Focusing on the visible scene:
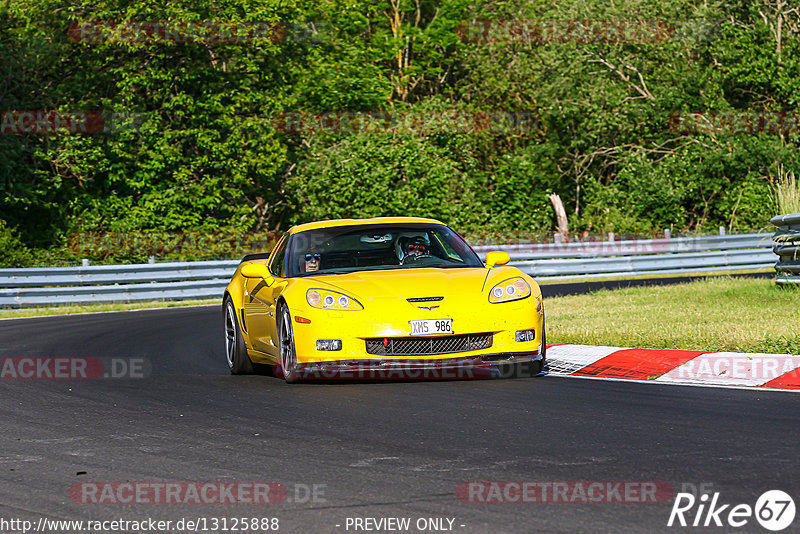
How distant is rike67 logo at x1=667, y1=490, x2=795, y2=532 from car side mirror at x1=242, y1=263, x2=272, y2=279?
19.4 feet

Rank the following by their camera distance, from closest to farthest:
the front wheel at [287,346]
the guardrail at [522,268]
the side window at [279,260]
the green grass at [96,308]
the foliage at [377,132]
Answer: the front wheel at [287,346] → the side window at [279,260] → the green grass at [96,308] → the guardrail at [522,268] → the foliage at [377,132]

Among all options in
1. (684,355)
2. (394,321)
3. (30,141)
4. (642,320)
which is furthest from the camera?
(30,141)

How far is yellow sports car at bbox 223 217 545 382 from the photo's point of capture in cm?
901

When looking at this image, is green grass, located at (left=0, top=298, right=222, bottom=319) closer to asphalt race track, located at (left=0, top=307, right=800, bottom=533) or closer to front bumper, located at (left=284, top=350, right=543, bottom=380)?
asphalt race track, located at (left=0, top=307, right=800, bottom=533)

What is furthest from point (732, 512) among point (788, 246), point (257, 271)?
point (788, 246)

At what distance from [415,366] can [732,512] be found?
4.40 m

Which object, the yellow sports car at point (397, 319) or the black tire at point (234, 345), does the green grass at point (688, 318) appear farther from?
the black tire at point (234, 345)

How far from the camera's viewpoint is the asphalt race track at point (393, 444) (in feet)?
16.7

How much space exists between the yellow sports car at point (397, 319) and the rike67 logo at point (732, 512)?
4116mm

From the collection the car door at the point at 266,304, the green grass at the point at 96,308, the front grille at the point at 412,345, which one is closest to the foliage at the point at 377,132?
the green grass at the point at 96,308

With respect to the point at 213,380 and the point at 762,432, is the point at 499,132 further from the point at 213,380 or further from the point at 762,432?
the point at 762,432

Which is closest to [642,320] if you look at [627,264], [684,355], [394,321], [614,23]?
[684,355]

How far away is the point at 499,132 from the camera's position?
45.8 meters

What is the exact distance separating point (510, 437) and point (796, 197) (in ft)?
38.7
